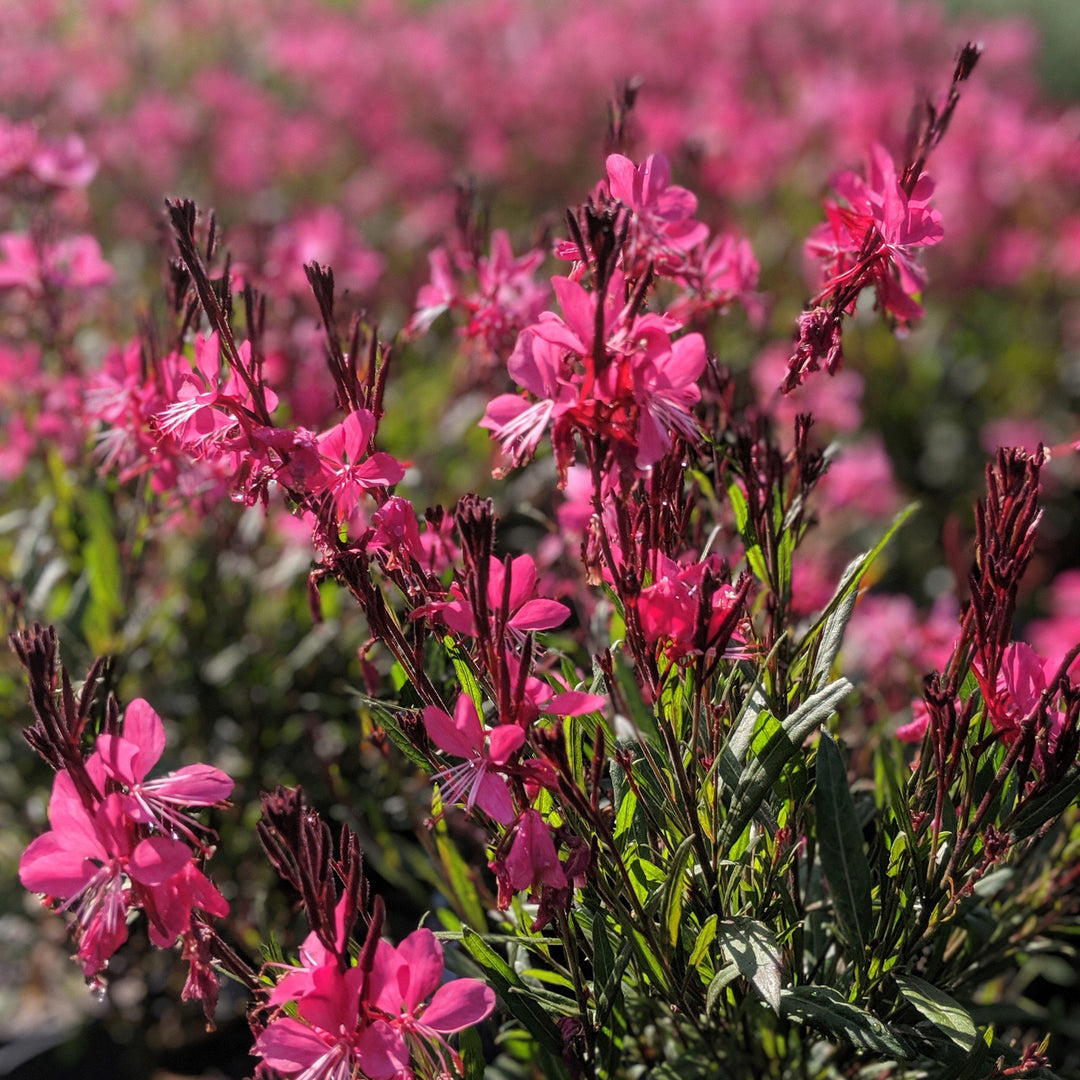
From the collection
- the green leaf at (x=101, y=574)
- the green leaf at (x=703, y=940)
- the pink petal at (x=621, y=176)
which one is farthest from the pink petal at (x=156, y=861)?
the green leaf at (x=101, y=574)

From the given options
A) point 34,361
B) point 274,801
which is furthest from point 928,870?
point 34,361

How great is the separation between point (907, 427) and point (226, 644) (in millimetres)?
2858

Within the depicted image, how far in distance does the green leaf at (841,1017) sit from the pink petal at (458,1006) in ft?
1.01

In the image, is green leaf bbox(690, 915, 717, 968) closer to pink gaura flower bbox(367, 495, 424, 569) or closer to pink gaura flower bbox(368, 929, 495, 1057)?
pink gaura flower bbox(368, 929, 495, 1057)

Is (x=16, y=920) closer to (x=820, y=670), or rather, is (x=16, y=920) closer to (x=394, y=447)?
(x=394, y=447)

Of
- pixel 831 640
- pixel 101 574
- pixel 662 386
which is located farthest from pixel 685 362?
pixel 101 574

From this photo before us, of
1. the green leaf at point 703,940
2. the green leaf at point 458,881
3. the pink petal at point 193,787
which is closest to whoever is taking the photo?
the pink petal at point 193,787

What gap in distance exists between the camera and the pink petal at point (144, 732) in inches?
34.3

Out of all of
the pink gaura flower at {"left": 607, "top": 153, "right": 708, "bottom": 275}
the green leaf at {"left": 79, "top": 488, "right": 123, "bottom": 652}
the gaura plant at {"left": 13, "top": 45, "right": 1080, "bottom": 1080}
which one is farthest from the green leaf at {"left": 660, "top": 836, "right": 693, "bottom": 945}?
the green leaf at {"left": 79, "top": 488, "right": 123, "bottom": 652}

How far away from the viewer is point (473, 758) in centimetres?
86

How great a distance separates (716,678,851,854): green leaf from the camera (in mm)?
961

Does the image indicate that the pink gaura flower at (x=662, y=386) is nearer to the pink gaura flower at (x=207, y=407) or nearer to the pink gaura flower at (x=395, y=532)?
the pink gaura flower at (x=395, y=532)

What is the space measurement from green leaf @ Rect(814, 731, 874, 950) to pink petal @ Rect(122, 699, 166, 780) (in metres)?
0.61

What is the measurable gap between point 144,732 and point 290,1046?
275 millimetres
